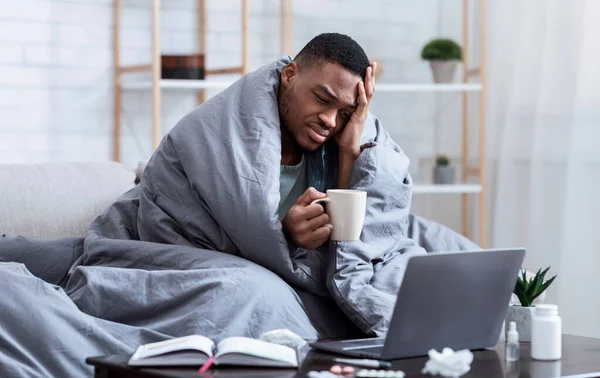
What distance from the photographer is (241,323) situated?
77.4 inches

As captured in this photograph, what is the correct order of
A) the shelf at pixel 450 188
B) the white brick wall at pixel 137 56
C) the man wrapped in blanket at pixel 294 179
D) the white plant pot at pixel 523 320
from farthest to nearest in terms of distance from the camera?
1. the shelf at pixel 450 188
2. the white brick wall at pixel 137 56
3. the man wrapped in blanket at pixel 294 179
4. the white plant pot at pixel 523 320

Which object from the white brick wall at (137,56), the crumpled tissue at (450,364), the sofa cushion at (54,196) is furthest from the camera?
the white brick wall at (137,56)

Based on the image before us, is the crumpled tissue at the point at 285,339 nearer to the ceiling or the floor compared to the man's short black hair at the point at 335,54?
nearer to the floor

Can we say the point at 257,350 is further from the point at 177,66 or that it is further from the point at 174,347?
the point at 177,66

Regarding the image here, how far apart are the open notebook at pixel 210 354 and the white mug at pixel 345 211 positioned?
1.53ft

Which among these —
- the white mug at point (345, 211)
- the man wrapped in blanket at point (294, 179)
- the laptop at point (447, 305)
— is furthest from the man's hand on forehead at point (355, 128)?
the laptop at point (447, 305)

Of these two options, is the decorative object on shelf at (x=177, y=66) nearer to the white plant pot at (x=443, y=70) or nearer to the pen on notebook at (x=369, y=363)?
the white plant pot at (x=443, y=70)

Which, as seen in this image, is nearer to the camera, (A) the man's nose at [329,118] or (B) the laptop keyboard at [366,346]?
(B) the laptop keyboard at [366,346]

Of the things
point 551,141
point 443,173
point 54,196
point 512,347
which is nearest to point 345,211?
point 512,347

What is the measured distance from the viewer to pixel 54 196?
2701 millimetres

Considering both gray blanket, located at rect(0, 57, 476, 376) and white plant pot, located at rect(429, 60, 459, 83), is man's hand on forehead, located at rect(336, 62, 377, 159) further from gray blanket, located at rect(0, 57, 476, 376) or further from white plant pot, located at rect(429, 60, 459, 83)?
white plant pot, located at rect(429, 60, 459, 83)

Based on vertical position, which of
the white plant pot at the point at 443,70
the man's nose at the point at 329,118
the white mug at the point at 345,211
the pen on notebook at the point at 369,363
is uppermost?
the white plant pot at the point at 443,70

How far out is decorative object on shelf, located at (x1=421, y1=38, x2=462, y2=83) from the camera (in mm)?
3908

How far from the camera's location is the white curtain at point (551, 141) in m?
3.47
